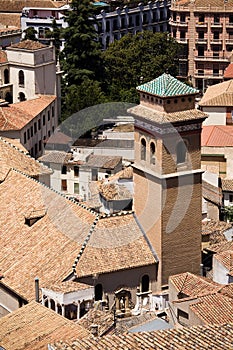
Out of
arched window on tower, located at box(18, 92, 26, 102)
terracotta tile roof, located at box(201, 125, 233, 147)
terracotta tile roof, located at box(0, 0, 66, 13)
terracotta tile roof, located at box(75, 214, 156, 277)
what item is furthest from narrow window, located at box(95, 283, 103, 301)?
terracotta tile roof, located at box(0, 0, 66, 13)

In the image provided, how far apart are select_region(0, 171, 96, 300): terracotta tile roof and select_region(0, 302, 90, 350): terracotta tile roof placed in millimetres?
2334

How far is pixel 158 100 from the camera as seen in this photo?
3180 centimetres

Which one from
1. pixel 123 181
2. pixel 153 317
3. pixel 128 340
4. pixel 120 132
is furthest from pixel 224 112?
pixel 128 340

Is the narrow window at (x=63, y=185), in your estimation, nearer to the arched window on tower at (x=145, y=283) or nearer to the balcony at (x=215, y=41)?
the arched window on tower at (x=145, y=283)

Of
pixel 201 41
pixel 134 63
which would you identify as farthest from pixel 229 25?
pixel 134 63

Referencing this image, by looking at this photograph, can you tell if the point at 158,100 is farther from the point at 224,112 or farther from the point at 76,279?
the point at 224,112

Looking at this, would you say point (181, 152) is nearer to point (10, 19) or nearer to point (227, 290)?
point (227, 290)

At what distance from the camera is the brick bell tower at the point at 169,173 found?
31594 millimetres

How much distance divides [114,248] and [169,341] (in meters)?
11.4

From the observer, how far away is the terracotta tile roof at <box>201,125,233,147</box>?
50219mm

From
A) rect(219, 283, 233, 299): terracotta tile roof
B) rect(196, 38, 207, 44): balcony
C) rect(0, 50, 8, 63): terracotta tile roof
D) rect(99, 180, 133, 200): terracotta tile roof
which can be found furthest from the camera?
rect(196, 38, 207, 44): balcony

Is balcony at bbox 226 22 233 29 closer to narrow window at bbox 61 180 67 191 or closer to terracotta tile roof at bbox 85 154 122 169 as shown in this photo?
terracotta tile roof at bbox 85 154 122 169

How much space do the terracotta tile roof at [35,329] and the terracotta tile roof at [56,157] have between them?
21.7 metres

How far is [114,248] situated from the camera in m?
31.8
